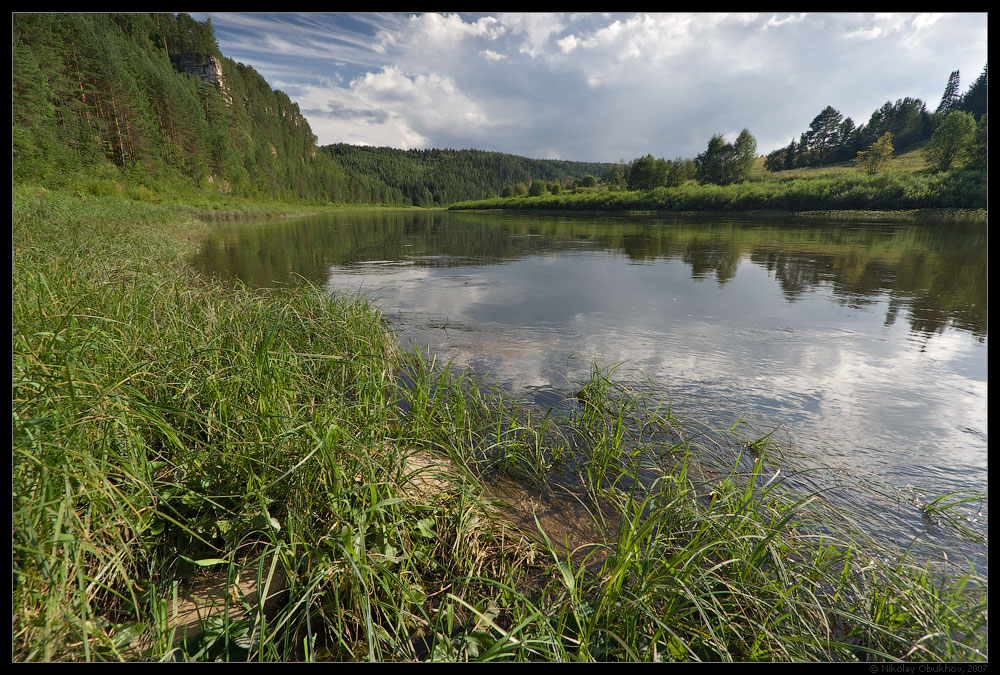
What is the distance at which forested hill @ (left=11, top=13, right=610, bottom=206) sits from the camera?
23484mm

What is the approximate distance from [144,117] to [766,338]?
48037 millimetres

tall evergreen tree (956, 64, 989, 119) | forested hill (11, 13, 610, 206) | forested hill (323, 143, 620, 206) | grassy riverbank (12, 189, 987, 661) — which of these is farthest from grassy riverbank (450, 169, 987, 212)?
forested hill (323, 143, 620, 206)

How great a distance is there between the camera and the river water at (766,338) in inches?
121

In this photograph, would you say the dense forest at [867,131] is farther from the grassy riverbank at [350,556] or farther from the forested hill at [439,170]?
the grassy riverbank at [350,556]

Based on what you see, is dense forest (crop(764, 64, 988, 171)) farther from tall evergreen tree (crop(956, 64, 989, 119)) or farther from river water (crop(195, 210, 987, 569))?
river water (crop(195, 210, 987, 569))

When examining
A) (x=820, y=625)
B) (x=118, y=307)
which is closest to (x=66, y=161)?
(x=118, y=307)

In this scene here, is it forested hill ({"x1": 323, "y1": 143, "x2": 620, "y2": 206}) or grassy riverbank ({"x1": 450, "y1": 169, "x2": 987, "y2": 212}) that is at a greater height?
forested hill ({"x1": 323, "y1": 143, "x2": 620, "y2": 206})

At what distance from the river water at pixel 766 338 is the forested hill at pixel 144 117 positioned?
19.4 ft

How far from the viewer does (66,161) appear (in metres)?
24.0

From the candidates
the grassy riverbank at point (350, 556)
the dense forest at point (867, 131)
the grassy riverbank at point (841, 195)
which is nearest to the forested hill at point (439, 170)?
the dense forest at point (867, 131)

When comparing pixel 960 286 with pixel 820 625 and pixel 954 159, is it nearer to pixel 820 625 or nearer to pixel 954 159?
pixel 820 625

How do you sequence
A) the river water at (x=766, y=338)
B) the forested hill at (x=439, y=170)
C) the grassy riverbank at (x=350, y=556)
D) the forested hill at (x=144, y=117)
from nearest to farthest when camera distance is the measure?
the grassy riverbank at (x=350, y=556)
the river water at (x=766, y=338)
the forested hill at (x=144, y=117)
the forested hill at (x=439, y=170)

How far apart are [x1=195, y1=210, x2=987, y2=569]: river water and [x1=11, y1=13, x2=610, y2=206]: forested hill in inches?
233
